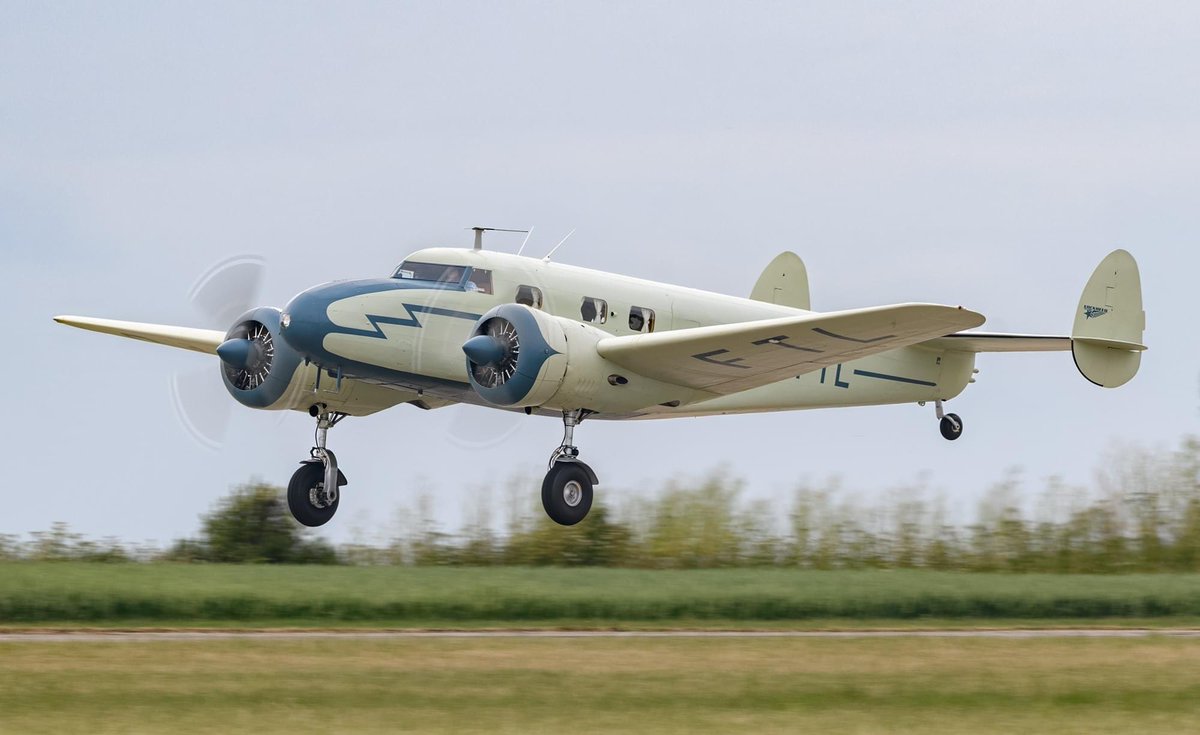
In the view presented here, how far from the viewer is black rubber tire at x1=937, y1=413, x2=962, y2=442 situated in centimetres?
2536

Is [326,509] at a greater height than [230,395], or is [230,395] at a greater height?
[230,395]

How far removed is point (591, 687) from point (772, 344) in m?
6.41

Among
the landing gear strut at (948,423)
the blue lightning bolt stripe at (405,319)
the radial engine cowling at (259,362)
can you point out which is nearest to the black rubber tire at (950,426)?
the landing gear strut at (948,423)


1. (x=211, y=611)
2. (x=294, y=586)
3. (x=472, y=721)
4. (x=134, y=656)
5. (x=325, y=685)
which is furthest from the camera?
(x=294, y=586)

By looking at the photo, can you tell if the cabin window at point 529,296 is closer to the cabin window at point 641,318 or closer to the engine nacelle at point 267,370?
the cabin window at point 641,318

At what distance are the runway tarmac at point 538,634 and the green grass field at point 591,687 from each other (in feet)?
1.49

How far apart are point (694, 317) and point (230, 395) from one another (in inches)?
255

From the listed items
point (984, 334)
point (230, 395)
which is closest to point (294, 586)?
point (230, 395)

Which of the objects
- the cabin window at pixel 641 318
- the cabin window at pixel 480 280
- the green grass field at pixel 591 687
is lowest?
the green grass field at pixel 591 687

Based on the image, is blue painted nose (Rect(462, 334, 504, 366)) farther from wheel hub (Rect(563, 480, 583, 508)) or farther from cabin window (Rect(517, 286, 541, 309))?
wheel hub (Rect(563, 480, 583, 508))

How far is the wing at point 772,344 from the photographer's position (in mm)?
18797

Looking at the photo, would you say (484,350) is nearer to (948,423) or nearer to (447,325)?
(447,325)

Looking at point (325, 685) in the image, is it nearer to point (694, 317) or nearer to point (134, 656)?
point (134, 656)

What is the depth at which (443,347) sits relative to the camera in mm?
20703
